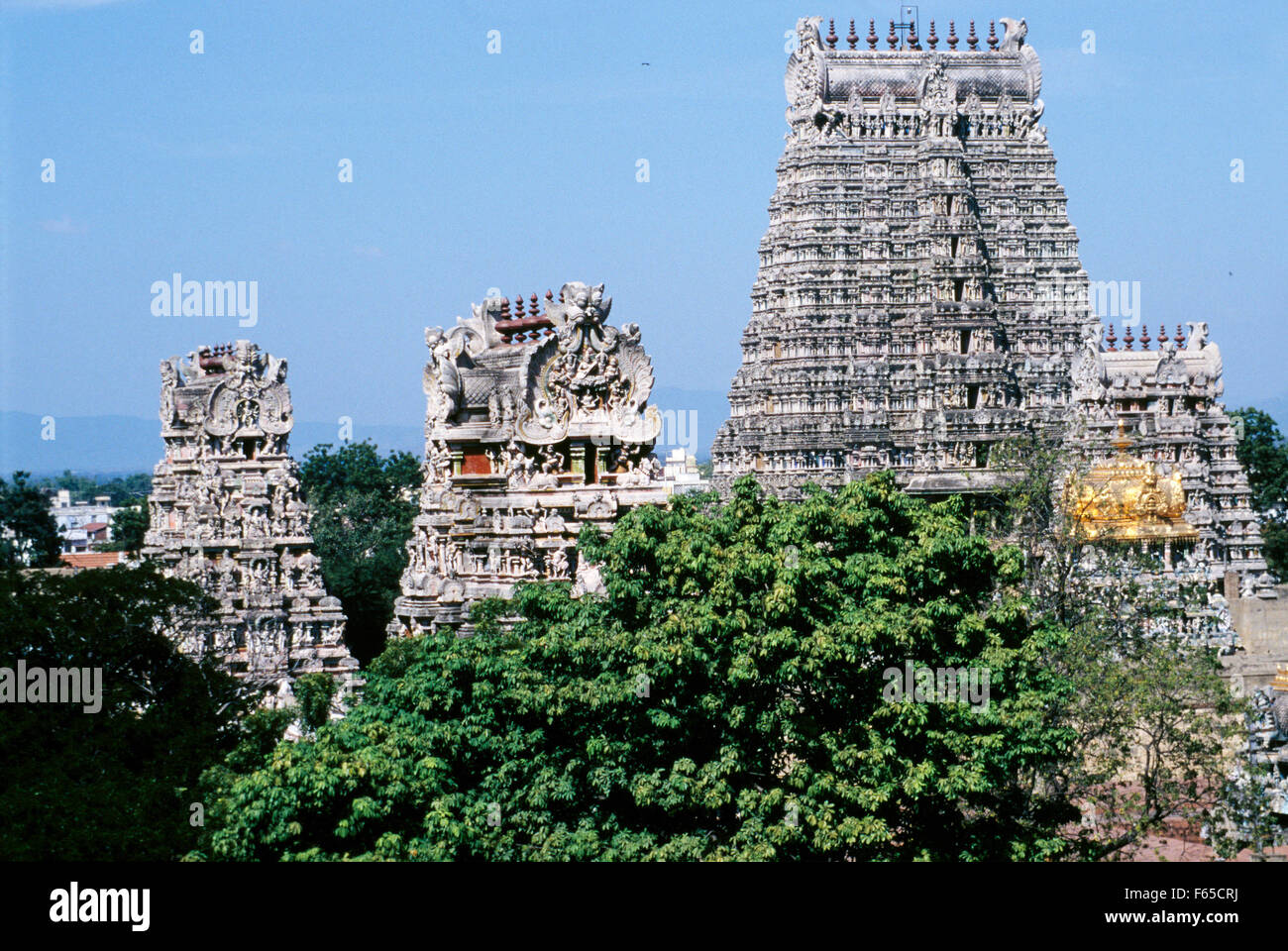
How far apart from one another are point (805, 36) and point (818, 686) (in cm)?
5158

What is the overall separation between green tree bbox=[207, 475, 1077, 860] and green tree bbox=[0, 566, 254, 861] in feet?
5.29

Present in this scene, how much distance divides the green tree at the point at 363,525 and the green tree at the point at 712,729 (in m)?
30.2

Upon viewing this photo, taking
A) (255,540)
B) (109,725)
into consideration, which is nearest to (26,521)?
(255,540)

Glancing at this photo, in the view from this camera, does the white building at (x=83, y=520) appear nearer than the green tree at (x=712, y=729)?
No

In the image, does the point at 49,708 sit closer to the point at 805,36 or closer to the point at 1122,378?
the point at 1122,378

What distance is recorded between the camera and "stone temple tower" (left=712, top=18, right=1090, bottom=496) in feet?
217

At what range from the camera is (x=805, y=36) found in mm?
73438

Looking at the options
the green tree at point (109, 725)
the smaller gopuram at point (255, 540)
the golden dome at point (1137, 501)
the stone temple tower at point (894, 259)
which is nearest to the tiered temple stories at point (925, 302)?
the stone temple tower at point (894, 259)

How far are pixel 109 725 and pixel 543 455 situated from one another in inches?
531

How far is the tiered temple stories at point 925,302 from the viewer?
61.1m

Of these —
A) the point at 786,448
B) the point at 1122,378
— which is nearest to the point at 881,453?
the point at 786,448

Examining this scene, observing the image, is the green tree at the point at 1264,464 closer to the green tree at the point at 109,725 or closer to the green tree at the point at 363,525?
the green tree at the point at 363,525

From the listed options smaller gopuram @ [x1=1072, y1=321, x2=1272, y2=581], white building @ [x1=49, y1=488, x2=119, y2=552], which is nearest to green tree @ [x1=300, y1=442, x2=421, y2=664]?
Result: smaller gopuram @ [x1=1072, y1=321, x2=1272, y2=581]
